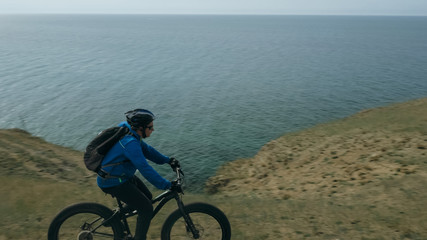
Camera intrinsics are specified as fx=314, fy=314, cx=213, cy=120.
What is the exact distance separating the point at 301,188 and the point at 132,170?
8.76 meters

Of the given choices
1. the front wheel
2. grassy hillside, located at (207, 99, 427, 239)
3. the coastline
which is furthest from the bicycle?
the coastline

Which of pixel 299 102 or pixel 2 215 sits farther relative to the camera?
pixel 299 102

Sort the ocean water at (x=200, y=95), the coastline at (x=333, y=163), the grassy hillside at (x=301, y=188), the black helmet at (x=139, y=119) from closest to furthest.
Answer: the black helmet at (x=139, y=119) < the grassy hillside at (x=301, y=188) < the coastline at (x=333, y=163) < the ocean water at (x=200, y=95)

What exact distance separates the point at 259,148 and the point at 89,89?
32289 millimetres

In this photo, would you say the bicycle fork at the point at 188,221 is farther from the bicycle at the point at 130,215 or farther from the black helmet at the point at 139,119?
the black helmet at the point at 139,119

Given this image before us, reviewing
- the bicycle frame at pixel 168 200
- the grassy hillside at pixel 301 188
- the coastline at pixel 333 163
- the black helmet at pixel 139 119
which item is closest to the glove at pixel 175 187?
the bicycle frame at pixel 168 200

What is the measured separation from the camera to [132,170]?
18.2ft

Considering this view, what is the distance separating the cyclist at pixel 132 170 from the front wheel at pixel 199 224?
0.45m

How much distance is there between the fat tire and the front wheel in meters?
0.89

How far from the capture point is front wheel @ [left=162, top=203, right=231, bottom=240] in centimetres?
571

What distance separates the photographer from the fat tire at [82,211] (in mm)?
5547

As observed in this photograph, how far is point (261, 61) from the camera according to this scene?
72375 mm

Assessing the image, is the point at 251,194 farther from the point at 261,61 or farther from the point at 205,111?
the point at 261,61

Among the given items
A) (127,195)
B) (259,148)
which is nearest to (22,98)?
(259,148)
